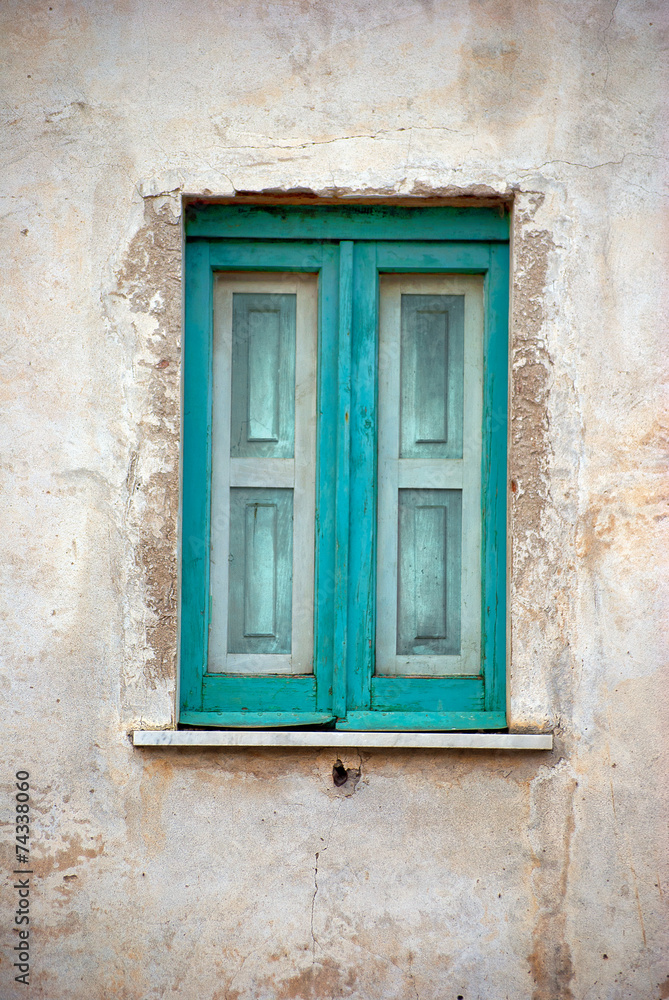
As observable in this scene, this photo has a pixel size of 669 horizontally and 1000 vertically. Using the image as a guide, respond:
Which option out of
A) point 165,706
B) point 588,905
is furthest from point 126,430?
point 588,905

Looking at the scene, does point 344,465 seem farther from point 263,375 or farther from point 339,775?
point 339,775

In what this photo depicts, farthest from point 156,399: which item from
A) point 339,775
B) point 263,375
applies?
point 339,775

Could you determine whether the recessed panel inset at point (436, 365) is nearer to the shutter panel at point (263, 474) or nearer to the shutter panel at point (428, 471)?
the shutter panel at point (428, 471)

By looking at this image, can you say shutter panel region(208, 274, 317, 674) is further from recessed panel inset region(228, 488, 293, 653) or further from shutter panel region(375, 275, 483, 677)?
shutter panel region(375, 275, 483, 677)

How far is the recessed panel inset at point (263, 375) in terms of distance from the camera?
9.46ft

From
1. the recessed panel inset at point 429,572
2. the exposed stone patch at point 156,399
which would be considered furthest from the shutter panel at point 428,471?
the exposed stone patch at point 156,399

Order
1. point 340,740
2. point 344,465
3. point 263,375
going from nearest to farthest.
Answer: point 340,740 < point 344,465 < point 263,375

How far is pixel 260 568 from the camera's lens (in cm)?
288

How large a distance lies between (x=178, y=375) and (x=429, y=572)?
3.72 ft

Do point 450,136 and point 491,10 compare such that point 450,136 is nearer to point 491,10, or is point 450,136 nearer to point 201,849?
point 491,10

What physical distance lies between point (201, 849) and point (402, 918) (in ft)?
2.32

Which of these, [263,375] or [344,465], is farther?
[263,375]

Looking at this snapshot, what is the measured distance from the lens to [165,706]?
2.67 meters

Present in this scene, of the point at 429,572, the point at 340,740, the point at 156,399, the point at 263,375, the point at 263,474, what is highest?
the point at 263,375
